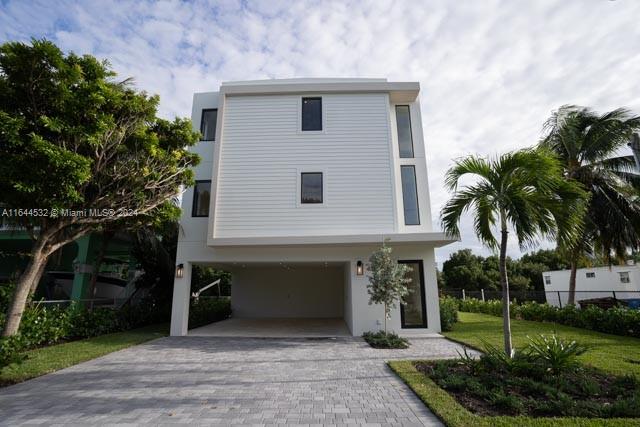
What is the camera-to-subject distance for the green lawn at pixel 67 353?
5.20 metres

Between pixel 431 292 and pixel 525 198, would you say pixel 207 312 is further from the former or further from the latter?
pixel 525 198

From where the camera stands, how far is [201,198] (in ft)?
34.8

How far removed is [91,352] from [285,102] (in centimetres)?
906

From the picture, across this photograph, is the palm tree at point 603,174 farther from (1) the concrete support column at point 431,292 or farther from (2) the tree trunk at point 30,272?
(2) the tree trunk at point 30,272

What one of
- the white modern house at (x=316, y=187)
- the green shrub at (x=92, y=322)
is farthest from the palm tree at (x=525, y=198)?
the green shrub at (x=92, y=322)

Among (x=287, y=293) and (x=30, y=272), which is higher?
(x=30, y=272)

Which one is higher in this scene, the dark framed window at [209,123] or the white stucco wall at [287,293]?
the dark framed window at [209,123]

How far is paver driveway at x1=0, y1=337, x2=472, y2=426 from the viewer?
369 cm

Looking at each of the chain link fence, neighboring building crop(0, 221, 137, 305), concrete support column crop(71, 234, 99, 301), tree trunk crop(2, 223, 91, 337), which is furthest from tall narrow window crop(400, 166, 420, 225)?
concrete support column crop(71, 234, 99, 301)

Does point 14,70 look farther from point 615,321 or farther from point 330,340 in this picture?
point 615,321

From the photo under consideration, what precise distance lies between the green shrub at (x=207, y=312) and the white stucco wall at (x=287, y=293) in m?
0.88

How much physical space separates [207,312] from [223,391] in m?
8.44

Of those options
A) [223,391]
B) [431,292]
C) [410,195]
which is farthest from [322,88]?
[223,391]

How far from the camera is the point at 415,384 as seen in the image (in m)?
4.69
